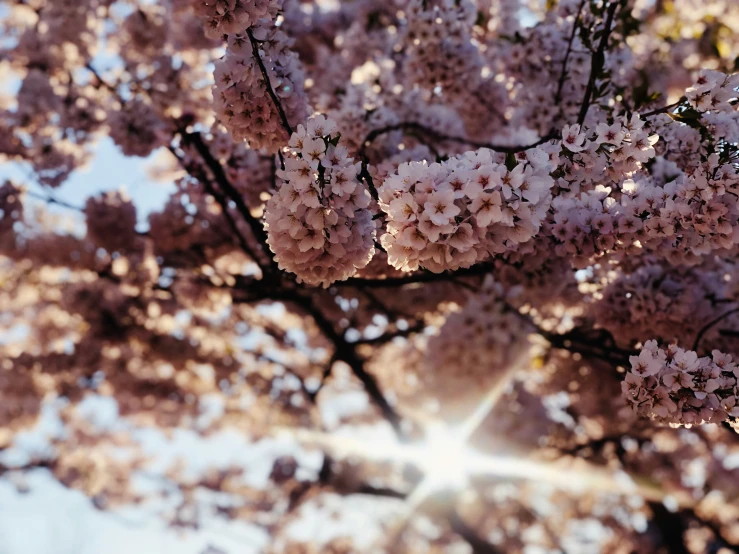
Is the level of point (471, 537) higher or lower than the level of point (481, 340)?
lower

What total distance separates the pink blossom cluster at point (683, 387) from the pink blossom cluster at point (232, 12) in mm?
2201

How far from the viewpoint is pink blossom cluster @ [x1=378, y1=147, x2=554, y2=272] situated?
71.2 inches

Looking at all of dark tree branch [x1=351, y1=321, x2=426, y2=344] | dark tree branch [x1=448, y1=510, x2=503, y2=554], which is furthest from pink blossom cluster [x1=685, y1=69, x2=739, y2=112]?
dark tree branch [x1=448, y1=510, x2=503, y2=554]

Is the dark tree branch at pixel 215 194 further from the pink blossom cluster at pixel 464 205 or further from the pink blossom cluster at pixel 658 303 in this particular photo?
the pink blossom cluster at pixel 658 303

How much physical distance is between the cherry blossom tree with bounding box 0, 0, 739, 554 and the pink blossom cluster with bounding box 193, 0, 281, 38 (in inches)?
0.8

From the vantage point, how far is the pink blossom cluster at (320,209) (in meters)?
1.97

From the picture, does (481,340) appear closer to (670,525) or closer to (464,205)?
(464,205)

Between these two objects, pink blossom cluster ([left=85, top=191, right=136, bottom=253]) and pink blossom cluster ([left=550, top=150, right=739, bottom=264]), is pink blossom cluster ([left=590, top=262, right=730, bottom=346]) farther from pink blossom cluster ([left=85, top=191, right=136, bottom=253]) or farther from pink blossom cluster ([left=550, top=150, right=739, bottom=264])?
pink blossom cluster ([left=85, top=191, right=136, bottom=253])

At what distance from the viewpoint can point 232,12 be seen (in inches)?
90.7

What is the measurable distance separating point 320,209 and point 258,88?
951 millimetres

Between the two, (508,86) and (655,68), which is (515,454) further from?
(655,68)

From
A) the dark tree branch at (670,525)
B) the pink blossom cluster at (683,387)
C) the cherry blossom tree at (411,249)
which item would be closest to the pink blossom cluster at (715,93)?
the cherry blossom tree at (411,249)

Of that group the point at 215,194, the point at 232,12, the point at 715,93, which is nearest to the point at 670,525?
the point at 715,93

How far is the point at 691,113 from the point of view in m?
2.26
